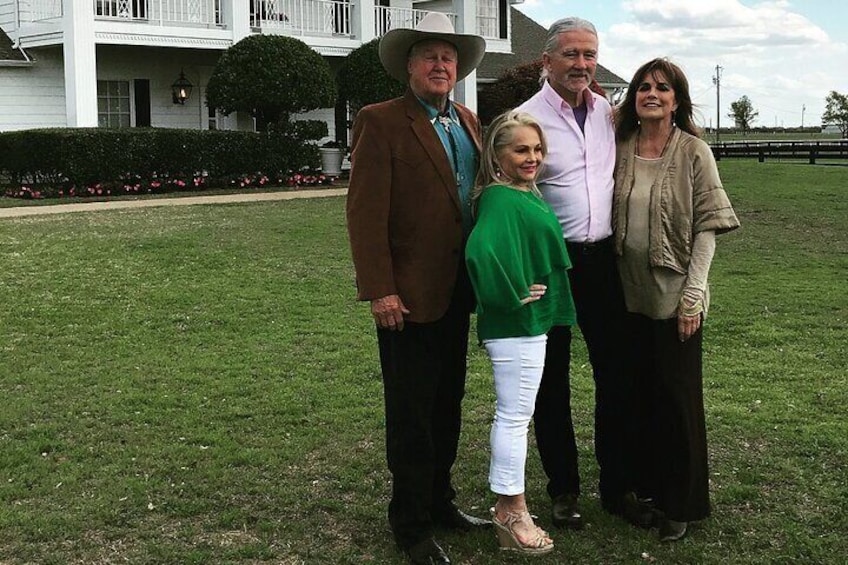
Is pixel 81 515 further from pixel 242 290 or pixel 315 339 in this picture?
pixel 242 290

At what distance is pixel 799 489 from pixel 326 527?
2162mm

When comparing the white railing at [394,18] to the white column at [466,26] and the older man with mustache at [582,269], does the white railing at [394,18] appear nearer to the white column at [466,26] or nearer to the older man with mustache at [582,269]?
the white column at [466,26]

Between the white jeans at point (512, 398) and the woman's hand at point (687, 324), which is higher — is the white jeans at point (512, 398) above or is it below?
below

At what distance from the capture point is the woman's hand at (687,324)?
407 cm

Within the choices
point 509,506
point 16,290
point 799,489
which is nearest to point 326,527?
point 509,506

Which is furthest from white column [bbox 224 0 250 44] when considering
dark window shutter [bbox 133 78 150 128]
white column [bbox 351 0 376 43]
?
white column [bbox 351 0 376 43]

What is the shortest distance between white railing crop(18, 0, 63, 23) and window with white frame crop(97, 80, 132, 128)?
1957 mm

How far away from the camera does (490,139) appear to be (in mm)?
3916

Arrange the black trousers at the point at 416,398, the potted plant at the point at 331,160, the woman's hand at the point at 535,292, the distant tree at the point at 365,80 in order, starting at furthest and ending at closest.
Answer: the potted plant at the point at 331,160
the distant tree at the point at 365,80
the black trousers at the point at 416,398
the woman's hand at the point at 535,292

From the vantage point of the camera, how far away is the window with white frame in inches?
947

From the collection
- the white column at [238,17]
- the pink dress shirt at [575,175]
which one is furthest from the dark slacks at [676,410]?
the white column at [238,17]

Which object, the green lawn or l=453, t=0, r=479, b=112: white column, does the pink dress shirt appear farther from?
l=453, t=0, r=479, b=112: white column

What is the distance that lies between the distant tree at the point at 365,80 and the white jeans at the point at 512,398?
65.9 feet

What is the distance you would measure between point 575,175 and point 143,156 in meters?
17.4
